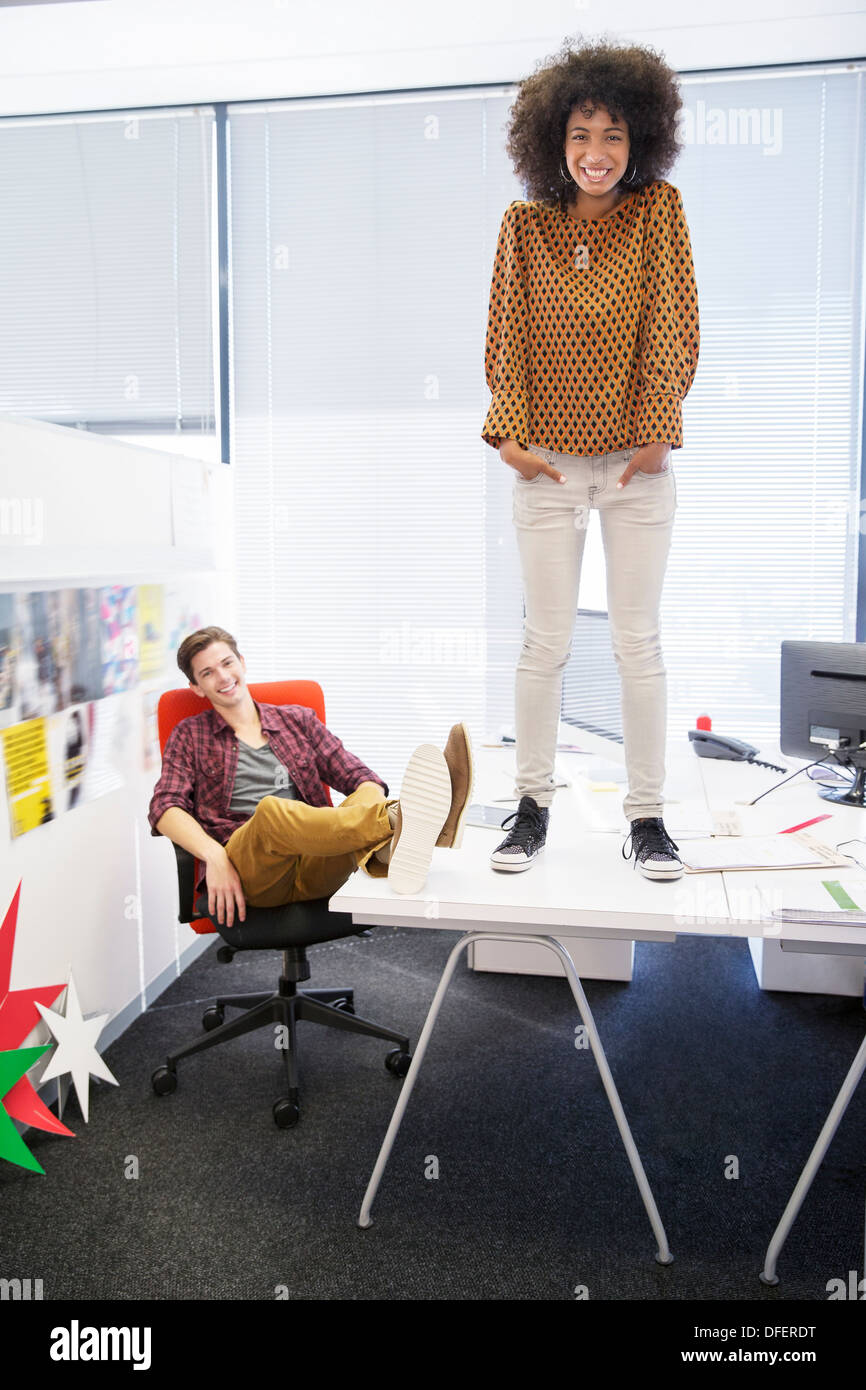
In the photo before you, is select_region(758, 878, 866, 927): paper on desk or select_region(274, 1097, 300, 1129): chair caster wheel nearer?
select_region(758, 878, 866, 927): paper on desk

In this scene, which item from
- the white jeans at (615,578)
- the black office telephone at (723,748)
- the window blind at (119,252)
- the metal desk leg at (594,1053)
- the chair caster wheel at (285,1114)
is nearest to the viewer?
the metal desk leg at (594,1053)

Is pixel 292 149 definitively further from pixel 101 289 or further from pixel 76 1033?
pixel 76 1033

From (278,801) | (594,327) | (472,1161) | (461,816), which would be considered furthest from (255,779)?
(594,327)

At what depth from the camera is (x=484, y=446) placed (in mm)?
3525

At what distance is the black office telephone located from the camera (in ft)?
9.22

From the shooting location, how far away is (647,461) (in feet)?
5.90

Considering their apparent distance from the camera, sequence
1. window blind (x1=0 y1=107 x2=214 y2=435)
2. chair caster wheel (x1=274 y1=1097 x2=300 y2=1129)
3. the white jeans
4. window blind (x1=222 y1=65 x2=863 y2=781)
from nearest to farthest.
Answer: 1. the white jeans
2. chair caster wheel (x1=274 y1=1097 x2=300 y2=1129)
3. window blind (x1=222 y1=65 x2=863 y2=781)
4. window blind (x1=0 y1=107 x2=214 y2=435)

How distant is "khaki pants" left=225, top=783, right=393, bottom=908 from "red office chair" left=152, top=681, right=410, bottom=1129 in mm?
53

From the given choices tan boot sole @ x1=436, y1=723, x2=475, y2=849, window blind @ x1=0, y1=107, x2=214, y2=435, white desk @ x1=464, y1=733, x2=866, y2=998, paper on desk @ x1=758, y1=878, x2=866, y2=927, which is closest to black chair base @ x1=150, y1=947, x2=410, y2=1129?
white desk @ x1=464, y1=733, x2=866, y2=998

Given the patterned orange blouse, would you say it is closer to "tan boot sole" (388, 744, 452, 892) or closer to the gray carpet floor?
"tan boot sole" (388, 744, 452, 892)

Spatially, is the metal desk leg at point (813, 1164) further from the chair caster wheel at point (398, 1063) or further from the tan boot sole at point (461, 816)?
the chair caster wheel at point (398, 1063)

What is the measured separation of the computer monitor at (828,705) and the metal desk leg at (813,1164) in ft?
2.73

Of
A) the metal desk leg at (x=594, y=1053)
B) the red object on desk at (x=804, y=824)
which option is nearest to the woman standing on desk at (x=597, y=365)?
the metal desk leg at (x=594, y=1053)

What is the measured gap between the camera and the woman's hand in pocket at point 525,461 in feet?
6.02
